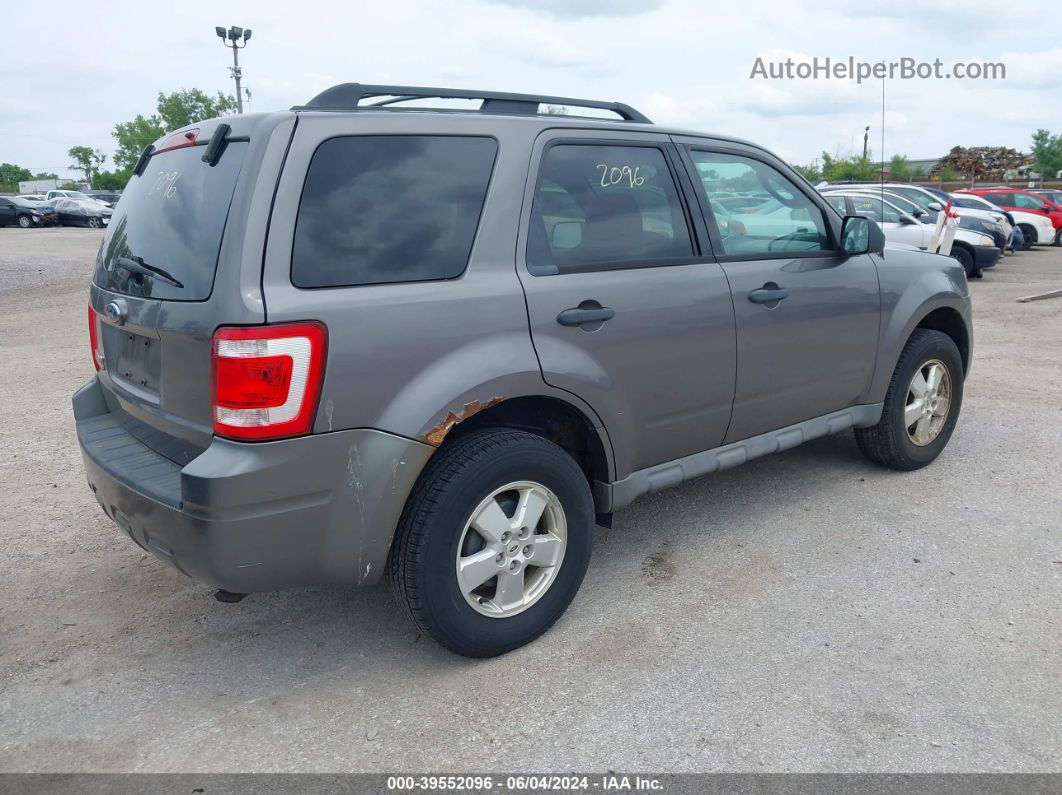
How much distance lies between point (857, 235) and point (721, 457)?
1.32 metres

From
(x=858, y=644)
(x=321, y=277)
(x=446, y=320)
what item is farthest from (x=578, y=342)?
(x=858, y=644)

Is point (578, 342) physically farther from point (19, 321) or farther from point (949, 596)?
point (19, 321)

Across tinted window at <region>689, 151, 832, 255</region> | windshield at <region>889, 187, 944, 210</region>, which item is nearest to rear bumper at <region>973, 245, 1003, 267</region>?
windshield at <region>889, 187, 944, 210</region>

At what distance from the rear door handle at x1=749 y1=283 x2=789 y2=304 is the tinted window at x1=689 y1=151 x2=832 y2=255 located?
0.18 m

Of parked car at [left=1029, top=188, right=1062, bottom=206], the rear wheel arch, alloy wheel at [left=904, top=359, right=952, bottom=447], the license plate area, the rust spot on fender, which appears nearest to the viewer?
the rust spot on fender

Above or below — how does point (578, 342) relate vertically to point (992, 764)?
above

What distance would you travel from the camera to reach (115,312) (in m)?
3.11

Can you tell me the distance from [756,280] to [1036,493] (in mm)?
2126

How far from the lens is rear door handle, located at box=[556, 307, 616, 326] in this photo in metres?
3.18

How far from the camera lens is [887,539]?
4.13m

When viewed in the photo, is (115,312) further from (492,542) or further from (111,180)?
(111,180)

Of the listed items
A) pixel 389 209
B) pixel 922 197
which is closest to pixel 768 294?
pixel 389 209

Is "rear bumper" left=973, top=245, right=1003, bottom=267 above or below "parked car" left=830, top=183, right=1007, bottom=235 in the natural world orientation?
below

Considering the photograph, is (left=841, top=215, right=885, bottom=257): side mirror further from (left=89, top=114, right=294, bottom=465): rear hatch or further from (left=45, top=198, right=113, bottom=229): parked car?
(left=45, top=198, right=113, bottom=229): parked car
